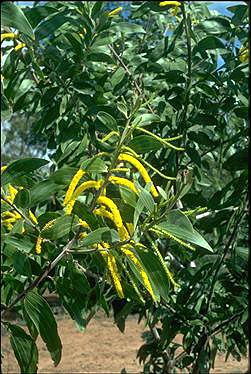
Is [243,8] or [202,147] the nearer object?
[243,8]

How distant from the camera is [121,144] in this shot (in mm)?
1540

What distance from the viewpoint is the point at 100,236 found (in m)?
1.52

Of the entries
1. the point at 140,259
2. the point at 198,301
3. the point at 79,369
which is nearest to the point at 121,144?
the point at 140,259

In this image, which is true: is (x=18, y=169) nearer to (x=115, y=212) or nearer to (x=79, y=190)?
(x=79, y=190)

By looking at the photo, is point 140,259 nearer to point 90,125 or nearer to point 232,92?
point 90,125

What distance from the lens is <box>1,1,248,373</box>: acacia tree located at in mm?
1567

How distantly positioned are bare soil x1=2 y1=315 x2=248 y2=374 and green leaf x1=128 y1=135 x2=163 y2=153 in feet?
16.7

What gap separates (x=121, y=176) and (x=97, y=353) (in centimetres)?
711

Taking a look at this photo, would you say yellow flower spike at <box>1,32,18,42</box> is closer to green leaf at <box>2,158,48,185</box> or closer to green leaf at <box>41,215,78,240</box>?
green leaf at <box>2,158,48,185</box>

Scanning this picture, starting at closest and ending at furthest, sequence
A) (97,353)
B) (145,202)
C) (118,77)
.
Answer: (145,202)
(118,77)
(97,353)

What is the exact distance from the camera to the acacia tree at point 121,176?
1.57 meters

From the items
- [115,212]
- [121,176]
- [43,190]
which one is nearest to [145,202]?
[115,212]

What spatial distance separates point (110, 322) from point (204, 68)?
9.40m

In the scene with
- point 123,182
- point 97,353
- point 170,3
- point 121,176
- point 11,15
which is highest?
point 11,15
